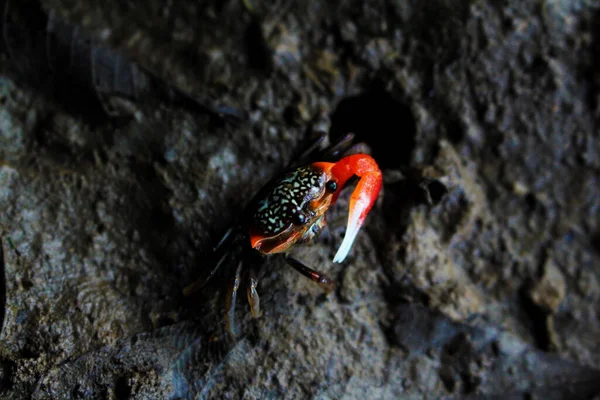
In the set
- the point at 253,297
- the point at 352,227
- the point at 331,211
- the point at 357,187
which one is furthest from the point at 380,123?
the point at 253,297

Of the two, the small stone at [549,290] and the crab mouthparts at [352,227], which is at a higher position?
the crab mouthparts at [352,227]

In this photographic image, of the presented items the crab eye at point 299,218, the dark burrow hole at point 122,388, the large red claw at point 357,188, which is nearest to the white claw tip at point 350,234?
the large red claw at point 357,188

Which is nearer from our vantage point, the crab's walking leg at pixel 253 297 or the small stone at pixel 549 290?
the crab's walking leg at pixel 253 297

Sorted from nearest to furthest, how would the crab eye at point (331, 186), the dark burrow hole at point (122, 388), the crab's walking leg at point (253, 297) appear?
the dark burrow hole at point (122, 388) < the crab's walking leg at point (253, 297) < the crab eye at point (331, 186)

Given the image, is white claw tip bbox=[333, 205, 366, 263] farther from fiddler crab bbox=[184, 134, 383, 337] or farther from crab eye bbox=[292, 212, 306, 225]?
crab eye bbox=[292, 212, 306, 225]

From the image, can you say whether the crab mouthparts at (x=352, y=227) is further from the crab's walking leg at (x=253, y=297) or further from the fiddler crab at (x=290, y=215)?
the crab's walking leg at (x=253, y=297)

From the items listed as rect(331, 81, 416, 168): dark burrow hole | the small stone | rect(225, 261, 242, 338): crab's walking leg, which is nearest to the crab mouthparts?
rect(225, 261, 242, 338): crab's walking leg

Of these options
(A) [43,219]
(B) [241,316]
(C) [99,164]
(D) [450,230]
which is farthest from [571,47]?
(A) [43,219]

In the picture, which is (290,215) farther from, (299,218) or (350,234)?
(350,234)

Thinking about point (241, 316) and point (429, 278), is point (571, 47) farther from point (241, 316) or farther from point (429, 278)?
point (241, 316)
